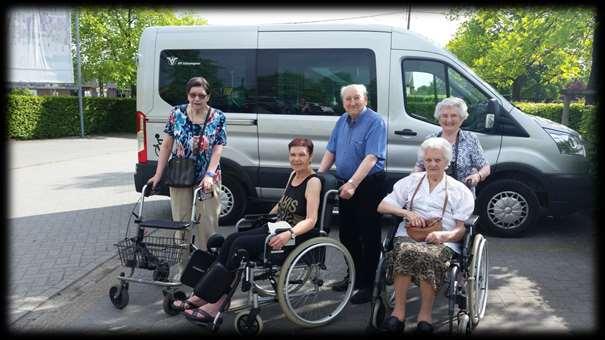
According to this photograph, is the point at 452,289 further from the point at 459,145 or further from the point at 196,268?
the point at 196,268

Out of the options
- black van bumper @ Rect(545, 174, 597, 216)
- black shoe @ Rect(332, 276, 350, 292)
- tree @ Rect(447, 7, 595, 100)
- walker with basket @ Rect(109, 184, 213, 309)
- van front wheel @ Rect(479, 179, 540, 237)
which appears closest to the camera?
walker with basket @ Rect(109, 184, 213, 309)

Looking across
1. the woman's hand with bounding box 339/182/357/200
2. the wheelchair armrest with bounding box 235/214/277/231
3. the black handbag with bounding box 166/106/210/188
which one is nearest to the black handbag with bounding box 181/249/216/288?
the wheelchair armrest with bounding box 235/214/277/231

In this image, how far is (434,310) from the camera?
377cm

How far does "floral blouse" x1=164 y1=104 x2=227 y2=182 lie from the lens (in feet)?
13.1

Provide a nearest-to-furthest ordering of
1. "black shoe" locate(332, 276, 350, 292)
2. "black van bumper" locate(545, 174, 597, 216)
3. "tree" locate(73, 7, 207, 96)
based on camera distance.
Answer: "black shoe" locate(332, 276, 350, 292), "black van bumper" locate(545, 174, 597, 216), "tree" locate(73, 7, 207, 96)

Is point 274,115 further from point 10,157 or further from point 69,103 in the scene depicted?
point 69,103

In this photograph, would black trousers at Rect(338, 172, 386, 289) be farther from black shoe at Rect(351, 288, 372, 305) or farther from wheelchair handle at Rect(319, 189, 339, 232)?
wheelchair handle at Rect(319, 189, 339, 232)

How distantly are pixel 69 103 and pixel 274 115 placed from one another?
16.2m

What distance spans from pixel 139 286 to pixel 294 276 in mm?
1545

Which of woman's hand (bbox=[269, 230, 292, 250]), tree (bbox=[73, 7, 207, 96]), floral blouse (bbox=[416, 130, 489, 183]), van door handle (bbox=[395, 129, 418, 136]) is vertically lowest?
woman's hand (bbox=[269, 230, 292, 250])

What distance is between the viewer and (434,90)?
5.57 m

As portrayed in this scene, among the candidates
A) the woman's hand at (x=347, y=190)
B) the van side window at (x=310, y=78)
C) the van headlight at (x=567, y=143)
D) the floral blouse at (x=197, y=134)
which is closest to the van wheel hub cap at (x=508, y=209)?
the van headlight at (x=567, y=143)

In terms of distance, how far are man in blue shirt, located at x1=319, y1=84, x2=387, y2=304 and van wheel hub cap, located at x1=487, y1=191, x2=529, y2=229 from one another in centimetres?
230

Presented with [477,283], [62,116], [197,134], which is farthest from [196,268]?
[62,116]
